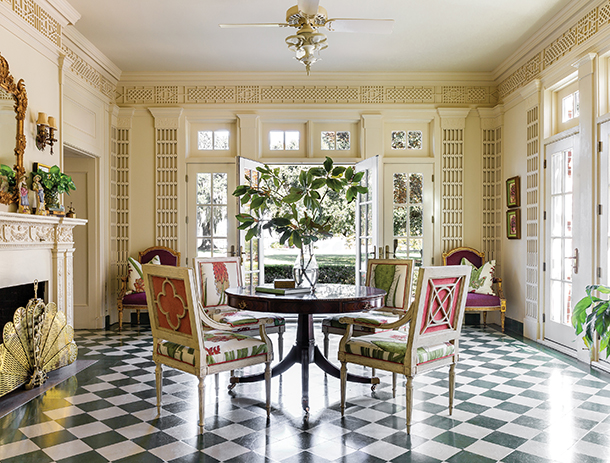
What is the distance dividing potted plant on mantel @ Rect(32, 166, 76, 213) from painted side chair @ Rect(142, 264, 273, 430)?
Answer: 1.88 meters

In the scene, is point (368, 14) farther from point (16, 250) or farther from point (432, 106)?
point (16, 250)

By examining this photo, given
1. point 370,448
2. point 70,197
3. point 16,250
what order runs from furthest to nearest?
1. point 70,197
2. point 16,250
3. point 370,448

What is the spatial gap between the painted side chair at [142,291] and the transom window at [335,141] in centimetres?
259

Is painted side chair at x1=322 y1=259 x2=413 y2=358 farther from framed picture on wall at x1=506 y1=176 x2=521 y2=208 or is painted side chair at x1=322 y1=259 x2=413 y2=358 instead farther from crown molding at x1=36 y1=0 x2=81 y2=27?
crown molding at x1=36 y1=0 x2=81 y2=27

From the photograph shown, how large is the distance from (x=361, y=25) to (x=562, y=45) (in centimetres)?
268

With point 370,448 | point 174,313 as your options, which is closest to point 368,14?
point 174,313

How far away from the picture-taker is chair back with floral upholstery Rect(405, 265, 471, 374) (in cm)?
292

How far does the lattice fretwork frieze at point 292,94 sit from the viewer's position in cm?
689

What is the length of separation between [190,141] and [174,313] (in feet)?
14.5

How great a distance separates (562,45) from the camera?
5129 mm

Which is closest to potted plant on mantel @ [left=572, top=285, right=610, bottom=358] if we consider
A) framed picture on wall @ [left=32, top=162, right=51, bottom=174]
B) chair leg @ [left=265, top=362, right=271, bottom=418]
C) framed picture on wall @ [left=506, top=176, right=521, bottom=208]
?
chair leg @ [left=265, top=362, right=271, bottom=418]

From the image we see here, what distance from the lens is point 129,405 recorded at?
3.43 metres

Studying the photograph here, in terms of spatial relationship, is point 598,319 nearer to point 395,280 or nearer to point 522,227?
point 395,280

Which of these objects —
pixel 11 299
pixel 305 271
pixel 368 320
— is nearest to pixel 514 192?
pixel 368 320
